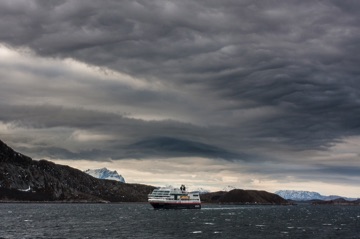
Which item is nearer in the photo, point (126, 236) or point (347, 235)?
point (126, 236)

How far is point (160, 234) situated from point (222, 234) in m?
14.8

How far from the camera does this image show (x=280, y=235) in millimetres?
105188

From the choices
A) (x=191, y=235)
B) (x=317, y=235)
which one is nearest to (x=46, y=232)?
(x=191, y=235)

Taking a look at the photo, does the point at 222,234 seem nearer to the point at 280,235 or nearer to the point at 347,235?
the point at 280,235

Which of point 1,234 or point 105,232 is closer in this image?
point 1,234

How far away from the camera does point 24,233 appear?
103 metres

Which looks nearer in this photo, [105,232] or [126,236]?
[126,236]

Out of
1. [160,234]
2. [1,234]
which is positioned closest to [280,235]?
[160,234]

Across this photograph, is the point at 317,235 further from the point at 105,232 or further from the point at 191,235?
the point at 105,232

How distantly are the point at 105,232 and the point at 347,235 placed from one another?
189 ft

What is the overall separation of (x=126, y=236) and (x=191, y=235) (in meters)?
15.4

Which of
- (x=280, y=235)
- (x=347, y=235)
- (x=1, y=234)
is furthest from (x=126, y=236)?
(x=347, y=235)

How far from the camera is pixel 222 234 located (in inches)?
4237

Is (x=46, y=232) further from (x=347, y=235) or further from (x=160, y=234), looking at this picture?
(x=347, y=235)
